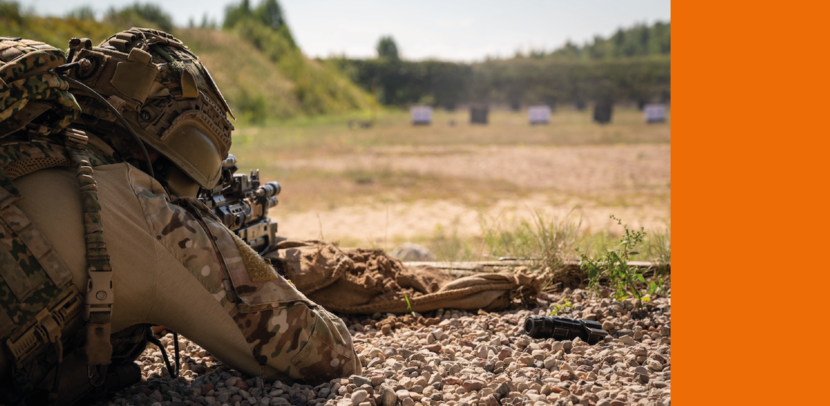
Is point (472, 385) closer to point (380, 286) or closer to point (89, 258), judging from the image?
point (89, 258)

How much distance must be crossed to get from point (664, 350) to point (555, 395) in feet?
2.35

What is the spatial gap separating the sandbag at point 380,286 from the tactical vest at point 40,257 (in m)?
1.53

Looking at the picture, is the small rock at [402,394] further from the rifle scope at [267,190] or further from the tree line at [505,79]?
the tree line at [505,79]

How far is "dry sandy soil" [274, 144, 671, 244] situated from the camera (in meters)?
8.15

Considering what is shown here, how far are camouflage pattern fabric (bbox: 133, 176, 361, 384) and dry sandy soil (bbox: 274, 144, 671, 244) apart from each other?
243 cm

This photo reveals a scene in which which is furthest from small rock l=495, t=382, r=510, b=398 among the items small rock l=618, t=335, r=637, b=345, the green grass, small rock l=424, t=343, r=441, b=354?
the green grass

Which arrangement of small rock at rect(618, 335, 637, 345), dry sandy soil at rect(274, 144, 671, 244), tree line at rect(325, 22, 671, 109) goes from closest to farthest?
1. small rock at rect(618, 335, 637, 345)
2. dry sandy soil at rect(274, 144, 671, 244)
3. tree line at rect(325, 22, 671, 109)

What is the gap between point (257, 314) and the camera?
207 centimetres

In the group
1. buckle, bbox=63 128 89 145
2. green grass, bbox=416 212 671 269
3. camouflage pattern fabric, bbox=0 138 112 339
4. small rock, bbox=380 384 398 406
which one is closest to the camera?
camouflage pattern fabric, bbox=0 138 112 339

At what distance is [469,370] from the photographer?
2445mm

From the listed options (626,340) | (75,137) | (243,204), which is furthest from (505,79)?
(75,137)

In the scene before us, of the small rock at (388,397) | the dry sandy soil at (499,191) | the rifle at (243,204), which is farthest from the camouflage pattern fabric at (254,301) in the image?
the dry sandy soil at (499,191)

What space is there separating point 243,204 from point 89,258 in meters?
1.51

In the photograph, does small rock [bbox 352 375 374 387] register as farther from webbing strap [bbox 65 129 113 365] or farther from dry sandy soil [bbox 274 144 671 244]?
dry sandy soil [bbox 274 144 671 244]
